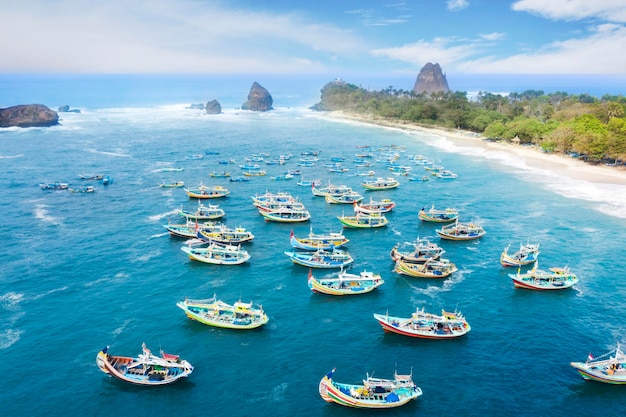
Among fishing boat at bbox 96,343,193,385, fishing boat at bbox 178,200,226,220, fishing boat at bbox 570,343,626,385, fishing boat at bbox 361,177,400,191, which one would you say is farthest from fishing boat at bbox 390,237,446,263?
fishing boat at bbox 361,177,400,191

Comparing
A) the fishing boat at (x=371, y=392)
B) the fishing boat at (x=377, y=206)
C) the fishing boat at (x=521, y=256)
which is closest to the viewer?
the fishing boat at (x=371, y=392)

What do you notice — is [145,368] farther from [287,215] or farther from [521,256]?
[521,256]

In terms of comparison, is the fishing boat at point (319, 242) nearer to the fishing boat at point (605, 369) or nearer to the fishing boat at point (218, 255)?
the fishing boat at point (218, 255)

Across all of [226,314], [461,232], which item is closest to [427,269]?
[461,232]

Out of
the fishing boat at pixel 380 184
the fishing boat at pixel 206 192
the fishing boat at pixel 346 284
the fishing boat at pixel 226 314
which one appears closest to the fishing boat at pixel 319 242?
the fishing boat at pixel 346 284

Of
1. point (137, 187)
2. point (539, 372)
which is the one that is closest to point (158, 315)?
point (539, 372)

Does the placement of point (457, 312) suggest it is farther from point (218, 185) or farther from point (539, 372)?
point (218, 185)

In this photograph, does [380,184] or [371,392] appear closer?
[371,392]
